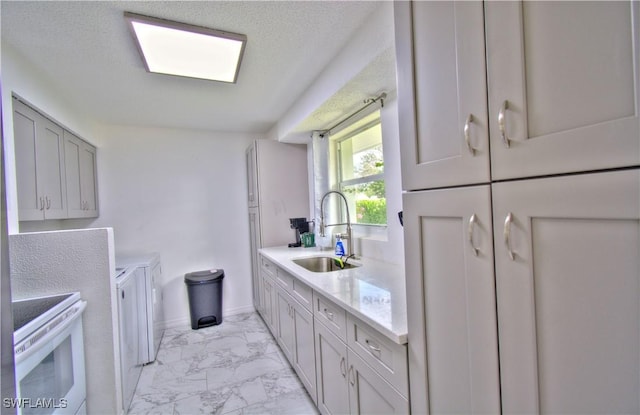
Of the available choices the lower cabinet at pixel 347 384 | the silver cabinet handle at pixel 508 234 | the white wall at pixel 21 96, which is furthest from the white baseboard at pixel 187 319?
the silver cabinet handle at pixel 508 234

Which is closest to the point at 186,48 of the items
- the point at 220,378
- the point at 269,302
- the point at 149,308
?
the point at 149,308

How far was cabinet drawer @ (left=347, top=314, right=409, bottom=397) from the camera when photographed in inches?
40.1

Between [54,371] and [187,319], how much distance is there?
226 centimetres

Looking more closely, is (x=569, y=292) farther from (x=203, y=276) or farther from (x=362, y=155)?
(x=203, y=276)

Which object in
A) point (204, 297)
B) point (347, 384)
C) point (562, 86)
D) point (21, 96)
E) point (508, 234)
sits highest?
point (21, 96)

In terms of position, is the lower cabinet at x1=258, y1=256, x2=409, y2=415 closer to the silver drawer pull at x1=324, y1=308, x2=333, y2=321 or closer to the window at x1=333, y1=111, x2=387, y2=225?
the silver drawer pull at x1=324, y1=308, x2=333, y2=321

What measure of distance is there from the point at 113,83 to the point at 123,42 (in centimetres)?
70

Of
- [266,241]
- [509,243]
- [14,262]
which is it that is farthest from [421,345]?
[266,241]

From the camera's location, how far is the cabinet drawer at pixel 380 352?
102 cm

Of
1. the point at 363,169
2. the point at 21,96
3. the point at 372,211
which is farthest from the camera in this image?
the point at 363,169

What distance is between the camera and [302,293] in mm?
1933

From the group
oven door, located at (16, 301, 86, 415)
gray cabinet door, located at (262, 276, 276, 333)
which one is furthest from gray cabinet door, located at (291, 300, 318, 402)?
oven door, located at (16, 301, 86, 415)

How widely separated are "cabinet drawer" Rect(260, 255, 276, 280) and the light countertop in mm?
273

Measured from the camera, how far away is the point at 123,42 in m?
1.70
